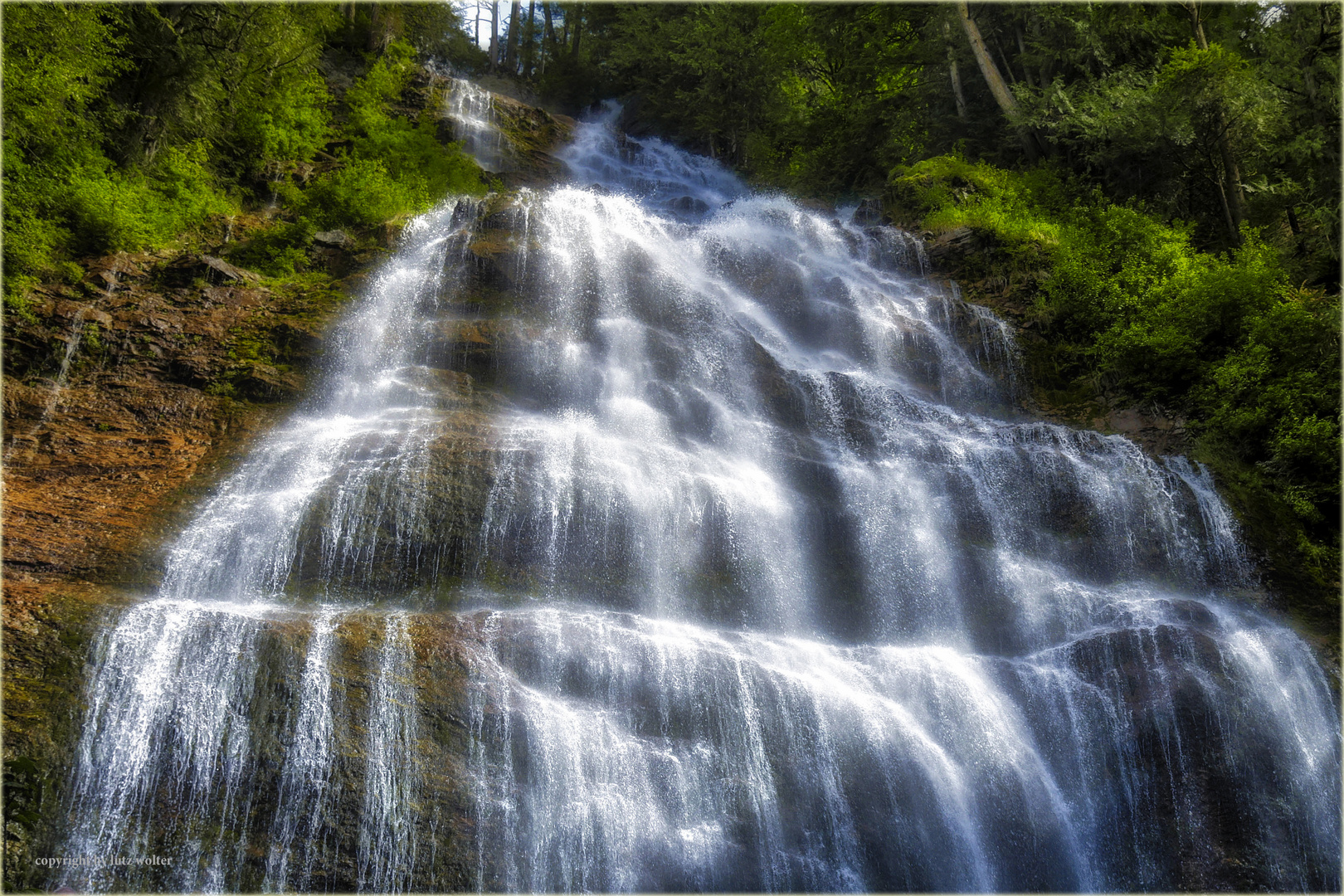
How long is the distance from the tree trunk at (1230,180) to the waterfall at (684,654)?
7.21 meters

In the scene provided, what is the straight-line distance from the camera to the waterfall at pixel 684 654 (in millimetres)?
7520

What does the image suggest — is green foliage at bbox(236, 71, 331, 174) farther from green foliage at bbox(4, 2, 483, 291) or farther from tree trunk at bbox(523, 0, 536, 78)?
tree trunk at bbox(523, 0, 536, 78)

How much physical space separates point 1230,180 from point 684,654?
16.8 metres

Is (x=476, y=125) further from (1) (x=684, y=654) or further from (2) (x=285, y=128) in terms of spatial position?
(1) (x=684, y=654)

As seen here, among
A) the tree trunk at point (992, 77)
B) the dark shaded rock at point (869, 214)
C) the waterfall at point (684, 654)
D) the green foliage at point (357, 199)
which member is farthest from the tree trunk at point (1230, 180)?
the green foliage at point (357, 199)

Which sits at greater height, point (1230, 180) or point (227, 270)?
point (1230, 180)

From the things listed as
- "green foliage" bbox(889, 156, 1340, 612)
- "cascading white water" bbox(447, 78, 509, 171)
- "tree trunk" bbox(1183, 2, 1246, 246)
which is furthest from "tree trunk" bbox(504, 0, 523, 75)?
"tree trunk" bbox(1183, 2, 1246, 246)

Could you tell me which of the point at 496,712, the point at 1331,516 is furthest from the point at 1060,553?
the point at 496,712

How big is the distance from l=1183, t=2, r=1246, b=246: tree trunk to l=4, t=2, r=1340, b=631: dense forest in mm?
63

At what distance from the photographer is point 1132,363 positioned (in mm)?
14625

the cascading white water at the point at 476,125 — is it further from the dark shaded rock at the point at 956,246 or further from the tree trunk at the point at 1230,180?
the tree trunk at the point at 1230,180

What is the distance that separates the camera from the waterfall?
7520mm

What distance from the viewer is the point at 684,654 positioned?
900 centimetres

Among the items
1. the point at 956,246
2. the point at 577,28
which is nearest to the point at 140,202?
the point at 956,246
